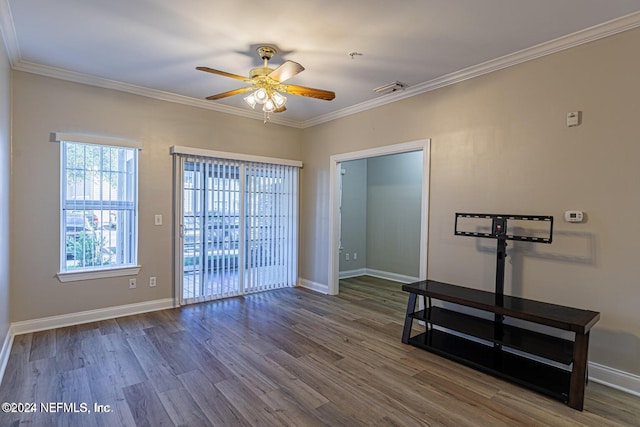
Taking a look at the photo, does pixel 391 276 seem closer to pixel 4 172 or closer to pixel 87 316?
pixel 87 316

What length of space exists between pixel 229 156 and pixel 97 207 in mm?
1797

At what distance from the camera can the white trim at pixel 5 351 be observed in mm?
2741

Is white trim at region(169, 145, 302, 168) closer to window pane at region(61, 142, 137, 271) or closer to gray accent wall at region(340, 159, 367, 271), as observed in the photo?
window pane at region(61, 142, 137, 271)

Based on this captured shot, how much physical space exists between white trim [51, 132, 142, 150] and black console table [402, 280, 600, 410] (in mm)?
3707

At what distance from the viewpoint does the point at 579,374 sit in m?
2.38

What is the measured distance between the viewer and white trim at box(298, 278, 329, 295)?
17.8ft

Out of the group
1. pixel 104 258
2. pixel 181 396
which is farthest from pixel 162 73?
pixel 181 396

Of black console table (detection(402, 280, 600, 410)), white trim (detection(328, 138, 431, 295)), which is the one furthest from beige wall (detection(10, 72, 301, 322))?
black console table (detection(402, 280, 600, 410))

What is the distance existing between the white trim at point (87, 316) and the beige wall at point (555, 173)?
3.56 m

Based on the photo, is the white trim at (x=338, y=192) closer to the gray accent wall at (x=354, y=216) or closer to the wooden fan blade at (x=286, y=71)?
the gray accent wall at (x=354, y=216)

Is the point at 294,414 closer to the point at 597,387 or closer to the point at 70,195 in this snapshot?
the point at 597,387

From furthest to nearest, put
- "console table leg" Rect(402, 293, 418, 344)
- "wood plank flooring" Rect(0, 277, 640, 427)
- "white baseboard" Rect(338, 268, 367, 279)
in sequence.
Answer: "white baseboard" Rect(338, 268, 367, 279)
"console table leg" Rect(402, 293, 418, 344)
"wood plank flooring" Rect(0, 277, 640, 427)

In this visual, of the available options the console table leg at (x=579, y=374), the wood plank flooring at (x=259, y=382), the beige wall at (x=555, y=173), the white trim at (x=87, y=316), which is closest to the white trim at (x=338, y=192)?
the beige wall at (x=555, y=173)

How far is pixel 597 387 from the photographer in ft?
8.72
